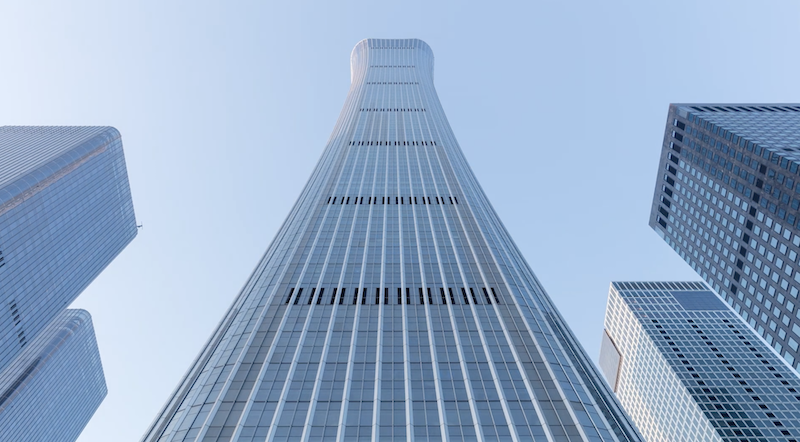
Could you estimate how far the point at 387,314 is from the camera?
57188mm

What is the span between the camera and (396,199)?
300 feet

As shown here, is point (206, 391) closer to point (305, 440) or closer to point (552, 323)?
point (305, 440)

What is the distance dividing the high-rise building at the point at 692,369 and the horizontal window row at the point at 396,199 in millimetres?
89571

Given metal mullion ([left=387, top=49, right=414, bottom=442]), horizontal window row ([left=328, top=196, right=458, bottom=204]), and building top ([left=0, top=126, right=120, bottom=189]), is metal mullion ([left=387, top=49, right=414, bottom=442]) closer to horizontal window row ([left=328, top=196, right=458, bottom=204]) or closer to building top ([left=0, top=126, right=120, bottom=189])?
horizontal window row ([left=328, top=196, right=458, bottom=204])

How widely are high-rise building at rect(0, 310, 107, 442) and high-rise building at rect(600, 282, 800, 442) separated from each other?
16749 centimetres

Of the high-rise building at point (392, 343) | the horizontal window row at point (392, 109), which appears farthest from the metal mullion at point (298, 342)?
the horizontal window row at point (392, 109)

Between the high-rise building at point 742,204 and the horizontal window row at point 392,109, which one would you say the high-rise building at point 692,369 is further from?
the horizontal window row at point 392,109

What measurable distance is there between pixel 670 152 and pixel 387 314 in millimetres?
79459

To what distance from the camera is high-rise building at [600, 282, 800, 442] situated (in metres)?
127

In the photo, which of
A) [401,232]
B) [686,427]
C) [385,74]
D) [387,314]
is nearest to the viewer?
[387,314]

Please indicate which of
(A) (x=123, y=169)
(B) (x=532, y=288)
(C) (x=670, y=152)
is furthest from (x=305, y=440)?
(A) (x=123, y=169)

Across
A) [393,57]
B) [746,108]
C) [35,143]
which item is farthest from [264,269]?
[393,57]

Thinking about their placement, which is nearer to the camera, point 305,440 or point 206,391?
point 305,440

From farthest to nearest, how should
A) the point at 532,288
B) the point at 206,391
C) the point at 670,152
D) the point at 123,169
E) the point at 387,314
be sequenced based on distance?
the point at 123,169
the point at 670,152
the point at 532,288
the point at 387,314
the point at 206,391
